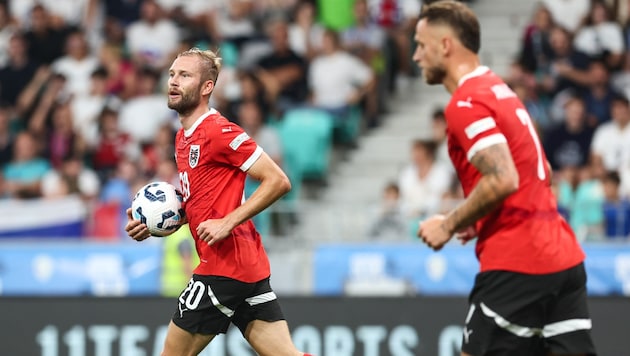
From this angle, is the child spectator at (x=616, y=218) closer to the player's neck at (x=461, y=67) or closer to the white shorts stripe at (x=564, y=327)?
the white shorts stripe at (x=564, y=327)

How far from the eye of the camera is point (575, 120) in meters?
12.6

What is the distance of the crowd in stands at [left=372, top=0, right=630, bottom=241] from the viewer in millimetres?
11297

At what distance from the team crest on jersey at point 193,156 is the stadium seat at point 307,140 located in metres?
6.71

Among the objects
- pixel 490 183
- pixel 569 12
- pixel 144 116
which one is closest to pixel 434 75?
pixel 490 183

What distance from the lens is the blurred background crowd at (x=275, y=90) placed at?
40.3 feet

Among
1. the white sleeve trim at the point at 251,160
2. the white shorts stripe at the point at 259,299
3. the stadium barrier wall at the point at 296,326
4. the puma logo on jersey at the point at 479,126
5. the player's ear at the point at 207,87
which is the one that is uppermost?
the player's ear at the point at 207,87

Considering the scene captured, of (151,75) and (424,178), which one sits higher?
(151,75)

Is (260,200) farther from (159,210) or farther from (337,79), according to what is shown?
(337,79)

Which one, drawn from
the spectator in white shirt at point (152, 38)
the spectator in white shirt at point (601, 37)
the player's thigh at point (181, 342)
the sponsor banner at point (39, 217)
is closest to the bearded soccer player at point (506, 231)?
the player's thigh at point (181, 342)

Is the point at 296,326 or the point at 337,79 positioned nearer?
the point at 296,326

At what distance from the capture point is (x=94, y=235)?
11930 mm

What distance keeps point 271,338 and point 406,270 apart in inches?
169

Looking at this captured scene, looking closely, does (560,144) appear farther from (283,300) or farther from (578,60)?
(283,300)

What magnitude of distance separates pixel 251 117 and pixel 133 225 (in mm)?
6406
